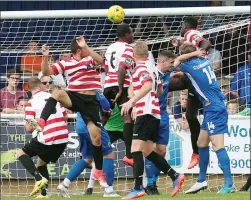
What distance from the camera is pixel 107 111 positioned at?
13539 millimetres

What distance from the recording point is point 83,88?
1302 cm

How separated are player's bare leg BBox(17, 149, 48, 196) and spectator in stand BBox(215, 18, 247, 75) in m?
3.32

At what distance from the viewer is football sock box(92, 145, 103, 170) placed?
1304cm

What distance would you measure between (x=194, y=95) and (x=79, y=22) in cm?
380

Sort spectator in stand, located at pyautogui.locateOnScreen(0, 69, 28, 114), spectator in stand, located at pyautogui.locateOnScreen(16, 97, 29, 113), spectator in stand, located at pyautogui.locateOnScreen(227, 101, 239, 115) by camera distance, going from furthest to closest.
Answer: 1. spectator in stand, located at pyautogui.locateOnScreen(0, 69, 28, 114)
2. spectator in stand, located at pyautogui.locateOnScreen(16, 97, 29, 113)
3. spectator in stand, located at pyautogui.locateOnScreen(227, 101, 239, 115)

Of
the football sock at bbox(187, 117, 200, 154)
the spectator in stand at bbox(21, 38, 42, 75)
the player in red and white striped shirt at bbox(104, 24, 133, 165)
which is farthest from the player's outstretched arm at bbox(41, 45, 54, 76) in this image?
the spectator in stand at bbox(21, 38, 42, 75)

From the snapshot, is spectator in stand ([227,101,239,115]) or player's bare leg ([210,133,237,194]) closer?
player's bare leg ([210,133,237,194])

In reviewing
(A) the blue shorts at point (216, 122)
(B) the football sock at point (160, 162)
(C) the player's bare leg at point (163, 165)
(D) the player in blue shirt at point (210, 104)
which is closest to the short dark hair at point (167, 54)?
(D) the player in blue shirt at point (210, 104)

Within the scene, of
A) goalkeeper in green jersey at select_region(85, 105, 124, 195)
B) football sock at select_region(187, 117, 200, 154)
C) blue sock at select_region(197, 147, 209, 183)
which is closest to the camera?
blue sock at select_region(197, 147, 209, 183)

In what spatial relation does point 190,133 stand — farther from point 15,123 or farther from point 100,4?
point 100,4

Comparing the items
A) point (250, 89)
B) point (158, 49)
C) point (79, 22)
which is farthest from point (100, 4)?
point (250, 89)

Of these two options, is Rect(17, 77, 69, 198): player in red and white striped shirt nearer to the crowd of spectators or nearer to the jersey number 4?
the crowd of spectators

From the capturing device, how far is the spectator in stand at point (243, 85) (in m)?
14.8

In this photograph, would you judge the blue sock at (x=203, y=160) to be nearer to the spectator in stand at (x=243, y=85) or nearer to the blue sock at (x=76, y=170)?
the blue sock at (x=76, y=170)
